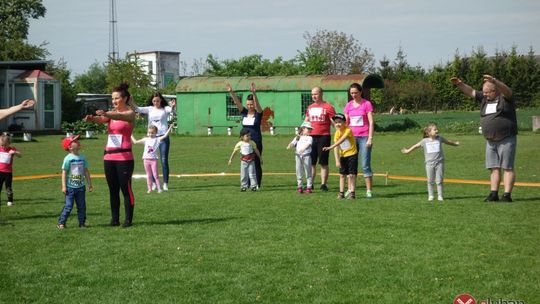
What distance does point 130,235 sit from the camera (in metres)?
10.2

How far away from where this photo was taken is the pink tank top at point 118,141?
11203 millimetres

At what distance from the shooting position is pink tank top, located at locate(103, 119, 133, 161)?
36.8ft

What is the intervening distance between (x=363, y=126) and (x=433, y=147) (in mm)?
1377

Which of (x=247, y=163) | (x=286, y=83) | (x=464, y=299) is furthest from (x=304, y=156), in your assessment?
(x=286, y=83)

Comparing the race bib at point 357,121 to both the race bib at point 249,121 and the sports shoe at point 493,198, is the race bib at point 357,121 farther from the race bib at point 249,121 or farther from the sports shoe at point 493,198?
the race bib at point 249,121

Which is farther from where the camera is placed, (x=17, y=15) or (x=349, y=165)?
(x=17, y=15)

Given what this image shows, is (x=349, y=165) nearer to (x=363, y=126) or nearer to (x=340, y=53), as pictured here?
(x=363, y=126)

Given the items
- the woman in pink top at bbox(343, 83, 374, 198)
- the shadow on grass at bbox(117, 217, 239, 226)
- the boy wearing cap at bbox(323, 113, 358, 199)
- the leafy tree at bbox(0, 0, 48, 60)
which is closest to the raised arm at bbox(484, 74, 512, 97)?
the woman in pink top at bbox(343, 83, 374, 198)

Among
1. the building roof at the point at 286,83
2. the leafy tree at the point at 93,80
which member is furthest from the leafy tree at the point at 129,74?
the leafy tree at the point at 93,80

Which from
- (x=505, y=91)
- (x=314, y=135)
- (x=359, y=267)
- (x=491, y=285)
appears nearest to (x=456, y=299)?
(x=491, y=285)

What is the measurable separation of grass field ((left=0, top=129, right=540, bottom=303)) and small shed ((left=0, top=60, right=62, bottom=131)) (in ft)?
111

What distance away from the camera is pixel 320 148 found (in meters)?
15.9

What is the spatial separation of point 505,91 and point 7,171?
30.4ft

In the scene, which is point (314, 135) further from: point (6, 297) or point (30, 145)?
point (30, 145)
